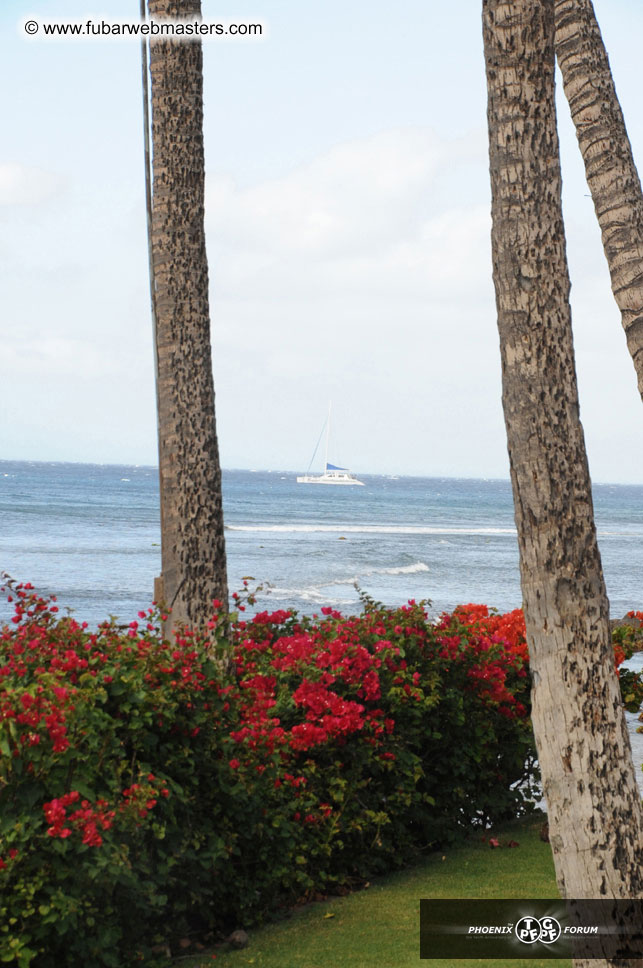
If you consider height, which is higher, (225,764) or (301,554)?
(225,764)

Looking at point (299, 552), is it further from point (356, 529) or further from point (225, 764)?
point (225, 764)

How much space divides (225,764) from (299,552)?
37034 millimetres

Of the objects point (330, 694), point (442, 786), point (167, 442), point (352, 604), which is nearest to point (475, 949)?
point (330, 694)

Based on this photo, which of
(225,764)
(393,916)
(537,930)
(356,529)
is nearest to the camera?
(537,930)

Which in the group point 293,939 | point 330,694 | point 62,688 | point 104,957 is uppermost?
point 62,688

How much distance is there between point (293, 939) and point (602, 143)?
4475 millimetres

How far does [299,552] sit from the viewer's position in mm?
41094

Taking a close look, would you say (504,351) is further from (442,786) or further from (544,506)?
(442,786)

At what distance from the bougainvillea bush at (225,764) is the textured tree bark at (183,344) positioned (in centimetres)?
35

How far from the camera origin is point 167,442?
18.1 ft

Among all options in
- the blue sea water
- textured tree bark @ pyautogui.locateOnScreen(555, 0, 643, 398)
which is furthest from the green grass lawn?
textured tree bark @ pyautogui.locateOnScreen(555, 0, 643, 398)

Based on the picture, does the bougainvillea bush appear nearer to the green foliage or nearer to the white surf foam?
the green foliage

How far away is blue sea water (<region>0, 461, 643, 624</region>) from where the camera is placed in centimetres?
2647

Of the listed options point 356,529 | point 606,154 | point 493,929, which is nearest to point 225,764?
point 493,929
